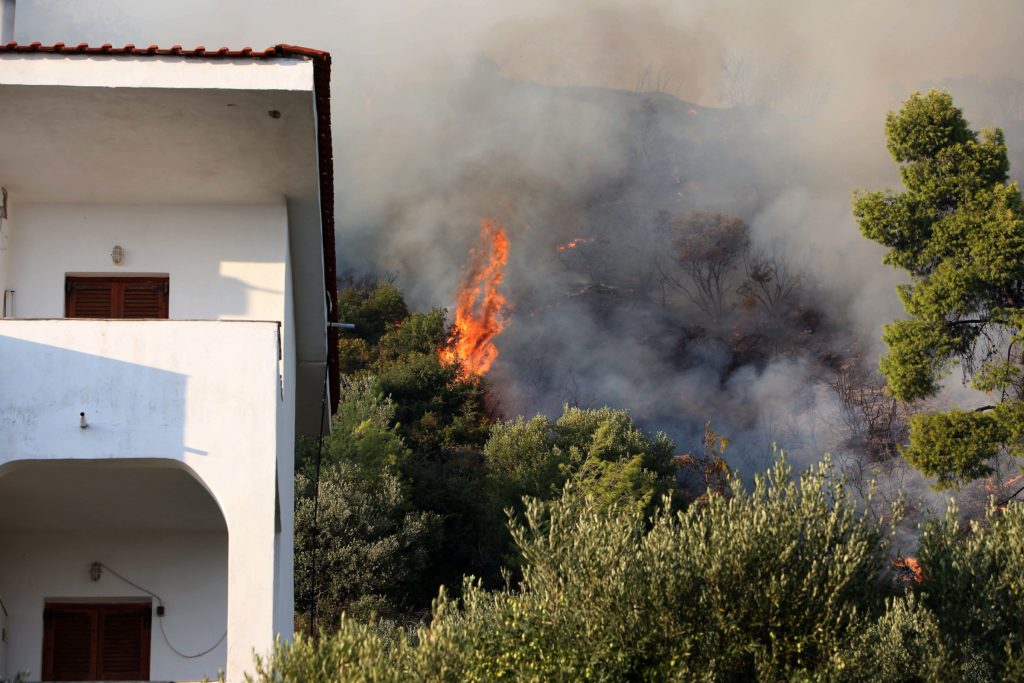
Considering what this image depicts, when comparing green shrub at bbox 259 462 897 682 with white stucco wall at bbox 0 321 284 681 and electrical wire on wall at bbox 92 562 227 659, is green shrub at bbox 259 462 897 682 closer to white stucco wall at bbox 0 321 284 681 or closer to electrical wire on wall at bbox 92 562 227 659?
white stucco wall at bbox 0 321 284 681

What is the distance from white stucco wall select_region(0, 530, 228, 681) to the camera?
557 inches

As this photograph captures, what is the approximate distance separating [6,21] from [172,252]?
11.1 feet

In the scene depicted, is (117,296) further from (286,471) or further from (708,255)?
(708,255)

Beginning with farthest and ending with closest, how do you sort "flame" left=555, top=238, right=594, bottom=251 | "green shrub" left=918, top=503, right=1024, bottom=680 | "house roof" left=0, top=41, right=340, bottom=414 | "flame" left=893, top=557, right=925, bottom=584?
"flame" left=555, top=238, right=594, bottom=251, "flame" left=893, top=557, right=925, bottom=584, "green shrub" left=918, top=503, right=1024, bottom=680, "house roof" left=0, top=41, right=340, bottom=414

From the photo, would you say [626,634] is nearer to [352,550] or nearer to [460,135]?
[352,550]

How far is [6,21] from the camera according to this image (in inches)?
579

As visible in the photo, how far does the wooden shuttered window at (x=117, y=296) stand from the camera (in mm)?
13734

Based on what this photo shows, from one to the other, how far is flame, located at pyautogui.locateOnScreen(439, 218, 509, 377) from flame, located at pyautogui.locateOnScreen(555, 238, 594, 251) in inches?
101

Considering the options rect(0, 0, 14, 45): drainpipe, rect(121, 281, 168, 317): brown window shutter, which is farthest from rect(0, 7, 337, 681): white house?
rect(0, 0, 14, 45): drainpipe

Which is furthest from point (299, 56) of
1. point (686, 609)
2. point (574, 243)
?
point (574, 243)

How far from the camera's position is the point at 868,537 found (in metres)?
12.3

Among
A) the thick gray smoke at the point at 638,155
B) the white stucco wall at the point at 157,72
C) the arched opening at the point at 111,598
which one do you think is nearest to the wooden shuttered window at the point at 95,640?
the arched opening at the point at 111,598

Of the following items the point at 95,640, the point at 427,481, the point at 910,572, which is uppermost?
the point at 427,481

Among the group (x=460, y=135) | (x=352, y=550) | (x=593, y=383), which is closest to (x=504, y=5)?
(x=460, y=135)
